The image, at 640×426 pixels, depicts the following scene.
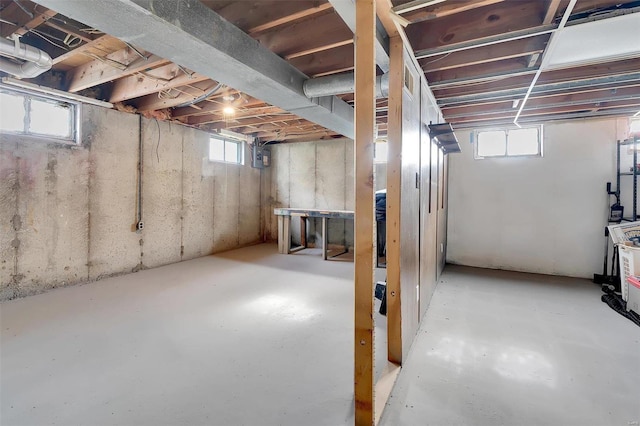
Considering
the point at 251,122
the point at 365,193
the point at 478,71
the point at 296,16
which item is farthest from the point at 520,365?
the point at 251,122

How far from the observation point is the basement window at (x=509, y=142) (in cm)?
438

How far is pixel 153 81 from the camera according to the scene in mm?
3188

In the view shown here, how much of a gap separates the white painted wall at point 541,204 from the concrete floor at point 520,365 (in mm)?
1192

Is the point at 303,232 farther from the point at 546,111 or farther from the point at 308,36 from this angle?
the point at 546,111

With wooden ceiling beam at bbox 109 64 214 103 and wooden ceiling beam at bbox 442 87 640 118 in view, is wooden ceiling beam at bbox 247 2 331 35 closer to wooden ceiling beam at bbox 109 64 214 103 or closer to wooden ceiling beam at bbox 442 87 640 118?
wooden ceiling beam at bbox 109 64 214 103

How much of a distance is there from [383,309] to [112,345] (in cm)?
234

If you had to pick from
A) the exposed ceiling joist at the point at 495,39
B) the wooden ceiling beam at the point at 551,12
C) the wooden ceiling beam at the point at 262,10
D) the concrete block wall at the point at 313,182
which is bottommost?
the concrete block wall at the point at 313,182

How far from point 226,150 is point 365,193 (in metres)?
5.33

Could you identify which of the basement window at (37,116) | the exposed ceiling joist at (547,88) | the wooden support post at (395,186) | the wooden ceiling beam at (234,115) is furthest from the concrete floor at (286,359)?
the wooden ceiling beam at (234,115)

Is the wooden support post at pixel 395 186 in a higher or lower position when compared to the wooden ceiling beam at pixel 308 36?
lower

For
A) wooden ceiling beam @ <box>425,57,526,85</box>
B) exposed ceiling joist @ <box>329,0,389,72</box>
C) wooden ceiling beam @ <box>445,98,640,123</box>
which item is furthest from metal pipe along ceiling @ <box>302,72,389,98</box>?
wooden ceiling beam @ <box>445,98,640,123</box>

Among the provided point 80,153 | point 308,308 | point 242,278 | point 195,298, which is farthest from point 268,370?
point 80,153

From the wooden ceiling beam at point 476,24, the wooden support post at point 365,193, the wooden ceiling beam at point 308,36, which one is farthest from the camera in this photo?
the wooden ceiling beam at point 308,36

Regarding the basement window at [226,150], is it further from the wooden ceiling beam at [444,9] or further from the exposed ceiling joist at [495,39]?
the wooden ceiling beam at [444,9]
